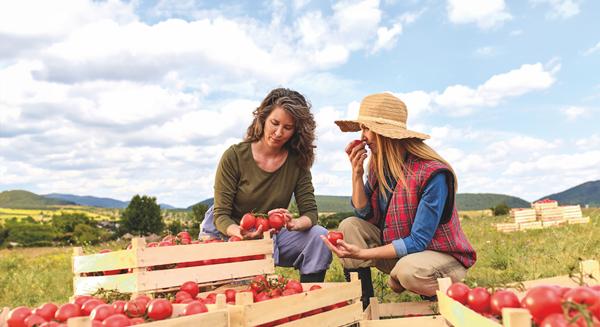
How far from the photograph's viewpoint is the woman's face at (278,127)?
5.12 meters

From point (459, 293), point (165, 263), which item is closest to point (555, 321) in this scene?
point (459, 293)

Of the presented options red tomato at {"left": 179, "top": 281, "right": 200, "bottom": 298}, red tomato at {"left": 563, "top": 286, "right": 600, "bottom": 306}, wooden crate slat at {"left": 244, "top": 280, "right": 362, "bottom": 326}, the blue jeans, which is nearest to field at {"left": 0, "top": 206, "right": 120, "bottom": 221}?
the blue jeans

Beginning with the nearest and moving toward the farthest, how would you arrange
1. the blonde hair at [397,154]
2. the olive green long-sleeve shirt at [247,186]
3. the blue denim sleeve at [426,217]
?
the blue denim sleeve at [426,217]
the blonde hair at [397,154]
the olive green long-sleeve shirt at [247,186]

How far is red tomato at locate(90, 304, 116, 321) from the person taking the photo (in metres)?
3.12

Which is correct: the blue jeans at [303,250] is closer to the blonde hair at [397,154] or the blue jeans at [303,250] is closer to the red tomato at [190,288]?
the blonde hair at [397,154]

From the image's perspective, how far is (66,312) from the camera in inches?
132

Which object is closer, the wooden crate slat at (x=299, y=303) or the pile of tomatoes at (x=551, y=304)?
the pile of tomatoes at (x=551, y=304)

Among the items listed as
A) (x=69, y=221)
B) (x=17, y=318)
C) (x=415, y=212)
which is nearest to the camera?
(x=17, y=318)

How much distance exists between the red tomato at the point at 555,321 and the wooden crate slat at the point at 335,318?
5.84 feet

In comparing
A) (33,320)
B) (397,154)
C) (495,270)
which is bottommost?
(495,270)

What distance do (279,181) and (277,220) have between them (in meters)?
0.57

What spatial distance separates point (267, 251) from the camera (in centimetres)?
482

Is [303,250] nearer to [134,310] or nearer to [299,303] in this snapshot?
[299,303]

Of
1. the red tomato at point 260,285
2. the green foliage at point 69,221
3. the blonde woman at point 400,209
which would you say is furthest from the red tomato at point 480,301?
the green foliage at point 69,221
